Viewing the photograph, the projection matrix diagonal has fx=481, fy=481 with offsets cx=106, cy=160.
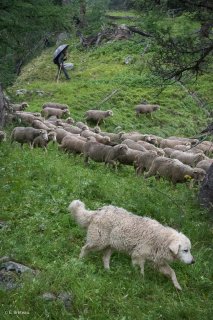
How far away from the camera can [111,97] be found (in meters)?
25.0

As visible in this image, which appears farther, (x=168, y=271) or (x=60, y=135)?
(x=60, y=135)

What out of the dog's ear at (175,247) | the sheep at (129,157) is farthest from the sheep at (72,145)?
the dog's ear at (175,247)

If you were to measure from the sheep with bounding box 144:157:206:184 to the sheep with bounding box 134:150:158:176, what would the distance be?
1.35 feet

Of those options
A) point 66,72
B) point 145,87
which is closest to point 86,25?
point 66,72

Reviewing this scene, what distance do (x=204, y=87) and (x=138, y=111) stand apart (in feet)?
18.7

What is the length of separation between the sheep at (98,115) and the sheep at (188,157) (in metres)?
7.24

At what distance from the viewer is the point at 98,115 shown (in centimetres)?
2152

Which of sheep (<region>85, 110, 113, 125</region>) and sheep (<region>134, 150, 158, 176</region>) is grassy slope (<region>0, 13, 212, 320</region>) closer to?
sheep (<region>134, 150, 158, 176</region>)

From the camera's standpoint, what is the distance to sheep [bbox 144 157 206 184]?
475 inches

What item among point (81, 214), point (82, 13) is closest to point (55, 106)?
point (81, 214)

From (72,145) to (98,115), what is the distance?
6.93m

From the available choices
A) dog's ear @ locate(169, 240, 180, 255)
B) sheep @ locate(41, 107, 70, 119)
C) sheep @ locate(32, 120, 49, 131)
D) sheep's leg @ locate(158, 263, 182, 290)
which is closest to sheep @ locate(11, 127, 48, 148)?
sheep @ locate(32, 120, 49, 131)

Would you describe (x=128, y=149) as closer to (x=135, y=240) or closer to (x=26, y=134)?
(x=26, y=134)

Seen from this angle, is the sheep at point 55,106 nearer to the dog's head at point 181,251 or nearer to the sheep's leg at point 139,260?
the sheep's leg at point 139,260
